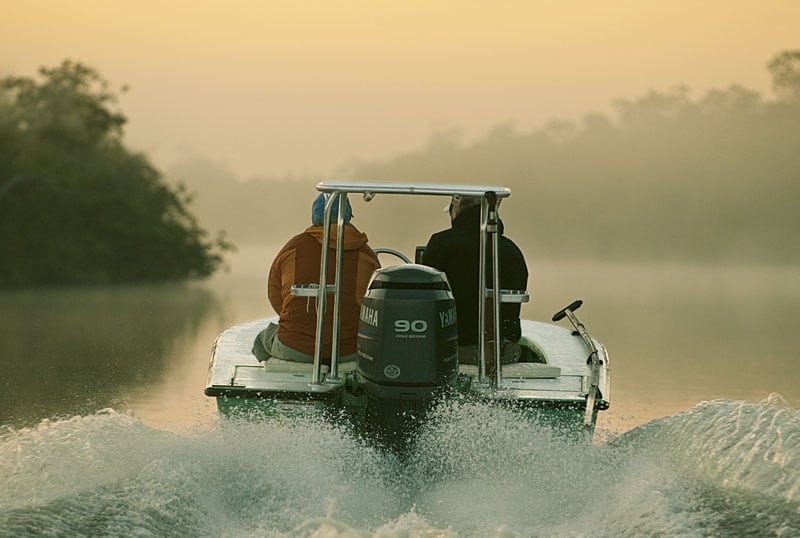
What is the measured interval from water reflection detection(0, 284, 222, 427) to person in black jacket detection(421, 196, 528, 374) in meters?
3.61

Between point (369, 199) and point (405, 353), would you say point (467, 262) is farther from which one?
point (405, 353)

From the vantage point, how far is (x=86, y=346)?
15.1 m

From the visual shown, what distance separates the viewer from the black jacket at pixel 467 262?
7.18 metres

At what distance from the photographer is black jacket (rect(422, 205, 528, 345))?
7.18 metres

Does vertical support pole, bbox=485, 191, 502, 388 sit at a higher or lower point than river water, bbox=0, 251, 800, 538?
higher

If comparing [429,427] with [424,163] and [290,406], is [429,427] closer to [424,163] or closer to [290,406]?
[290,406]

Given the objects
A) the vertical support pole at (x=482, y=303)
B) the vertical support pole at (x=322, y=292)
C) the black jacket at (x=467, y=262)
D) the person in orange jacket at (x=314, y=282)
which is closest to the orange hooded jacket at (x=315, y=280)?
the person in orange jacket at (x=314, y=282)

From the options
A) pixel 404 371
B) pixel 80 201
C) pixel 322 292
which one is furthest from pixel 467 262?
pixel 80 201

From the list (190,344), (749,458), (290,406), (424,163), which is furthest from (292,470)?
(424,163)

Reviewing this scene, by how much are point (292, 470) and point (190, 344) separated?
31.0ft

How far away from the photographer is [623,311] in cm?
2431

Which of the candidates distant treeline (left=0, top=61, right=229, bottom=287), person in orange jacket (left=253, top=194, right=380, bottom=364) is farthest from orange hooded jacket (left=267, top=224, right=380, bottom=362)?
distant treeline (left=0, top=61, right=229, bottom=287)

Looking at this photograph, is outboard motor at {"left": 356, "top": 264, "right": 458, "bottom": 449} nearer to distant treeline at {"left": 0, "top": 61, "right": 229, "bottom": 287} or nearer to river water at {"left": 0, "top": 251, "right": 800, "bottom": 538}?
river water at {"left": 0, "top": 251, "right": 800, "bottom": 538}

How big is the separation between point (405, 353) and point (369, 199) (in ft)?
2.87
